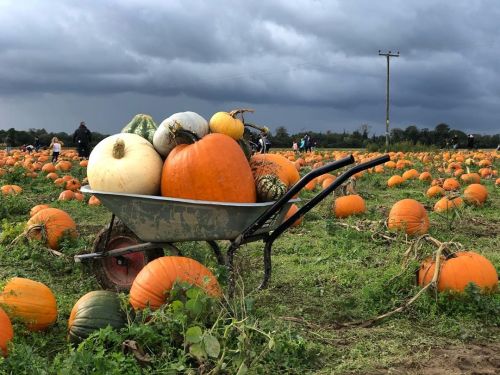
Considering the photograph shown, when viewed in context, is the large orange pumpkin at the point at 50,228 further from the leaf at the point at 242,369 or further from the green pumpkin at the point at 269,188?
the leaf at the point at 242,369

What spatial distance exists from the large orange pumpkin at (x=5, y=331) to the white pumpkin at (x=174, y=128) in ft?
5.60

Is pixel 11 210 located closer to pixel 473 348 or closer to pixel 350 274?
pixel 350 274

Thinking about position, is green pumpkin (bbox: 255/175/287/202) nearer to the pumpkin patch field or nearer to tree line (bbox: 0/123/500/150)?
the pumpkin patch field

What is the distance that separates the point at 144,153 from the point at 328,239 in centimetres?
329

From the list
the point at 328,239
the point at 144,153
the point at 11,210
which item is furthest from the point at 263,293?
the point at 11,210

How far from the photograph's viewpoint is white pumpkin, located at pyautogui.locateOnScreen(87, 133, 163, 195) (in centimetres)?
451

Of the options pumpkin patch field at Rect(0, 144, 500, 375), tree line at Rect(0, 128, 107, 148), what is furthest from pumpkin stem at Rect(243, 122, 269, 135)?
tree line at Rect(0, 128, 107, 148)

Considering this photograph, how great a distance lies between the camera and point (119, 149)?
4.64m

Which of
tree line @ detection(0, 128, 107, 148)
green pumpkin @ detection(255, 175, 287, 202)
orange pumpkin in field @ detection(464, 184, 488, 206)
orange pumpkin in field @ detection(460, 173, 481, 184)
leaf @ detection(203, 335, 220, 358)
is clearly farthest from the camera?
tree line @ detection(0, 128, 107, 148)

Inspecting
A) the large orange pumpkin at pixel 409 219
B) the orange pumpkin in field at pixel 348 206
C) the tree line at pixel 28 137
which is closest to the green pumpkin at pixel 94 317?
the large orange pumpkin at pixel 409 219

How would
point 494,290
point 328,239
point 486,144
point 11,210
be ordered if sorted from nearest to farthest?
point 494,290 → point 328,239 → point 11,210 → point 486,144

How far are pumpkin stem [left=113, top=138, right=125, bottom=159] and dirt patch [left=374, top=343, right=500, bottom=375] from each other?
8.18 feet

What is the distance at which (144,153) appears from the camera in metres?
4.61

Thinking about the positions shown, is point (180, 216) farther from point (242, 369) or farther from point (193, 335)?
point (242, 369)
